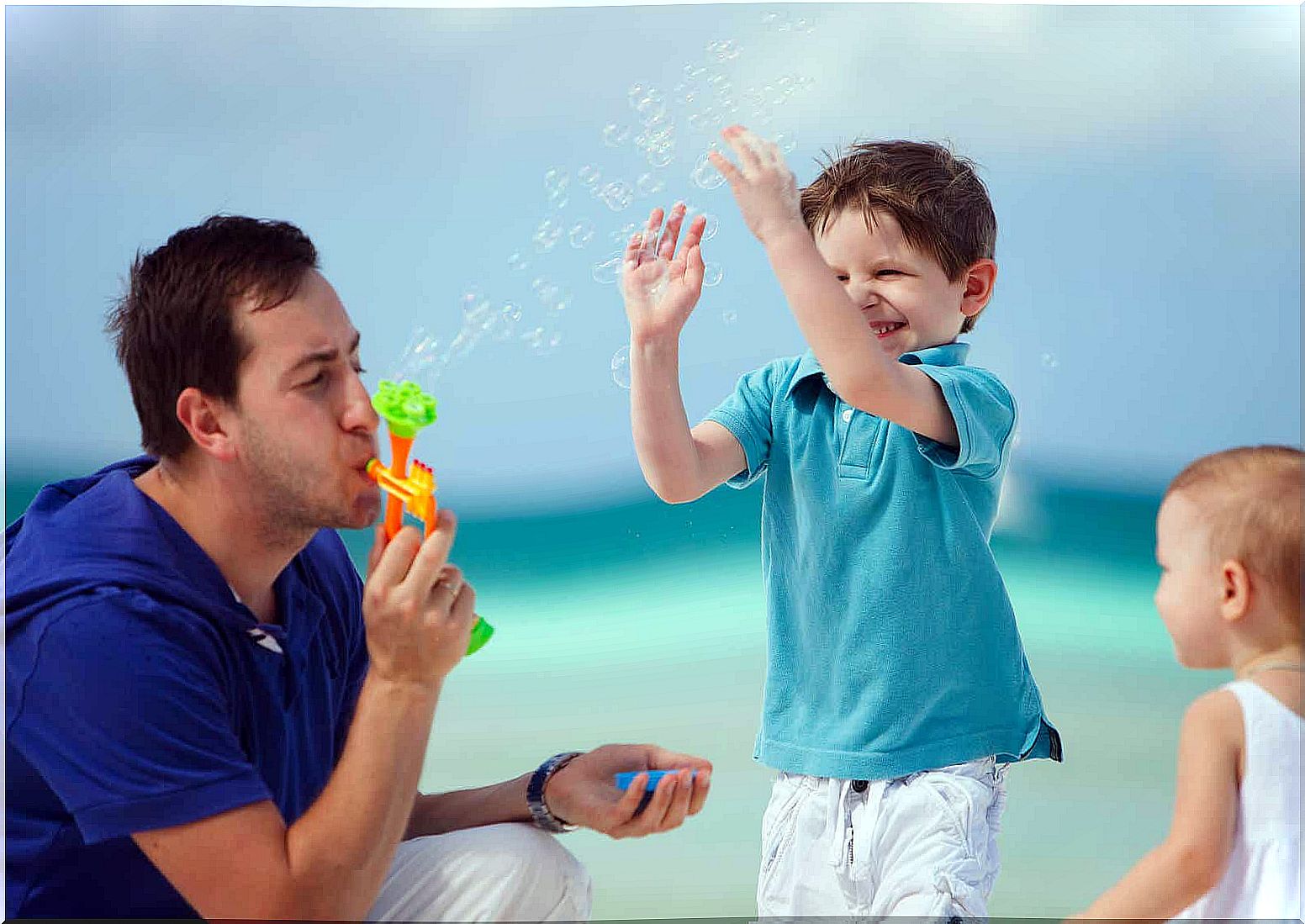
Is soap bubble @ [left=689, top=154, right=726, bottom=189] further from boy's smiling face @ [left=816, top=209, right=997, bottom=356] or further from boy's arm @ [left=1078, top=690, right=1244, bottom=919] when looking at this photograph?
boy's arm @ [left=1078, top=690, right=1244, bottom=919]

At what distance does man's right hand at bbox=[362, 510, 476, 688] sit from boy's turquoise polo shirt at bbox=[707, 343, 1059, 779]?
59cm

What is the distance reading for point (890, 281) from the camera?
1.88 metres

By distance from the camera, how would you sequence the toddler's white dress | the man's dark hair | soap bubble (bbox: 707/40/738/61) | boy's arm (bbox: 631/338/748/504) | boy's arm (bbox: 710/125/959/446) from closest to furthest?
the toddler's white dress, the man's dark hair, boy's arm (bbox: 710/125/959/446), boy's arm (bbox: 631/338/748/504), soap bubble (bbox: 707/40/738/61)

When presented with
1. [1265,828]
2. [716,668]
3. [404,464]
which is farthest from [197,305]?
[716,668]

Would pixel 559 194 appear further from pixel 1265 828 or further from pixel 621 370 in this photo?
pixel 1265 828

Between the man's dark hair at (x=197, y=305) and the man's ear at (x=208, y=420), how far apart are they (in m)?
0.01

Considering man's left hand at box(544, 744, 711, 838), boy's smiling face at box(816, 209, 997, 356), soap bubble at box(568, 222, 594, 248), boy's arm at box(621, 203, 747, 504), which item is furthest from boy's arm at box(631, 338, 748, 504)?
soap bubble at box(568, 222, 594, 248)

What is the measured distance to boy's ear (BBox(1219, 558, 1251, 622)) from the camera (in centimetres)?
142

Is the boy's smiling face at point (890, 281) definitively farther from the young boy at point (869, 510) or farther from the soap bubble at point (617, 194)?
the soap bubble at point (617, 194)

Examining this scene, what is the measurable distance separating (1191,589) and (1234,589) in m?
0.04

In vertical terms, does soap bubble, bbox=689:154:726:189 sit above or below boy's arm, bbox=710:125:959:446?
above

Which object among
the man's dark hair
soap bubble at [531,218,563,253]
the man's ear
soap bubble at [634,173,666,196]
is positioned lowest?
the man's ear

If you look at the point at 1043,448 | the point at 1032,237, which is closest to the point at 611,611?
the point at 1043,448

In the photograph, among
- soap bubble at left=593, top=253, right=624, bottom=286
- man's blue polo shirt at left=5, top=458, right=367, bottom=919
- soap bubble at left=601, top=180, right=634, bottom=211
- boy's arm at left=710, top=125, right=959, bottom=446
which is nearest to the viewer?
man's blue polo shirt at left=5, top=458, right=367, bottom=919
